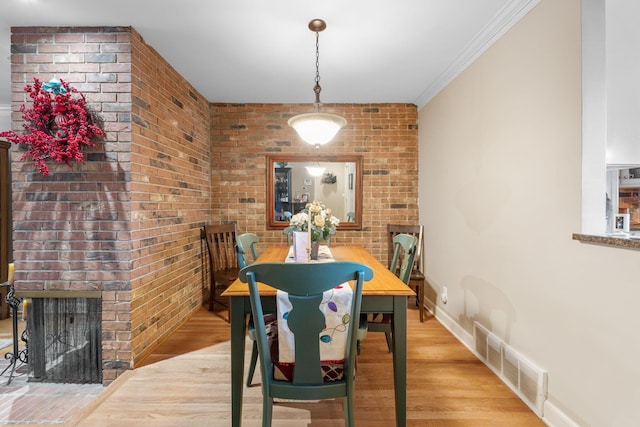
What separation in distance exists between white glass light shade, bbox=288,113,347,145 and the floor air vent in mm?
1863

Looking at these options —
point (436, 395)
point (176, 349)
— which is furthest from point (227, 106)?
point (436, 395)

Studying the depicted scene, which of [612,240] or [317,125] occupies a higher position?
[317,125]

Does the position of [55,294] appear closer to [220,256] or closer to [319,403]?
[220,256]

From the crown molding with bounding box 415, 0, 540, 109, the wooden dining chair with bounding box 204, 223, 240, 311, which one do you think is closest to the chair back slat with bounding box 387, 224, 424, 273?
the crown molding with bounding box 415, 0, 540, 109

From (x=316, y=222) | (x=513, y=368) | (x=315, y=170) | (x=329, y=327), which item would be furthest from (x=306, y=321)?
(x=315, y=170)

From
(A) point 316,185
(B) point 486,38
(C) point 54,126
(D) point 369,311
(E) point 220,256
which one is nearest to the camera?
(D) point 369,311

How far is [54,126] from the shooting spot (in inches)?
83.5

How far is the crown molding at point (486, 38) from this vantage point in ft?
6.21

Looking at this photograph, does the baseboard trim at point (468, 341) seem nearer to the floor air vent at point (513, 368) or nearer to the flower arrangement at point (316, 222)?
the floor air vent at point (513, 368)

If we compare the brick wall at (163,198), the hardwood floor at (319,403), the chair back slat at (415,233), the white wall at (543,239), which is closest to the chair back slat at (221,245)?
the brick wall at (163,198)

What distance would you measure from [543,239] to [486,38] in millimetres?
1537

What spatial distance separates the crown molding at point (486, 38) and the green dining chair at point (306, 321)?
76.3 inches

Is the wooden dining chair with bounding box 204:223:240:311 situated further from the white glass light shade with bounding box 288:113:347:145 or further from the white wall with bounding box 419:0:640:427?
the white wall with bounding box 419:0:640:427

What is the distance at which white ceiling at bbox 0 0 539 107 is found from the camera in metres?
1.97
